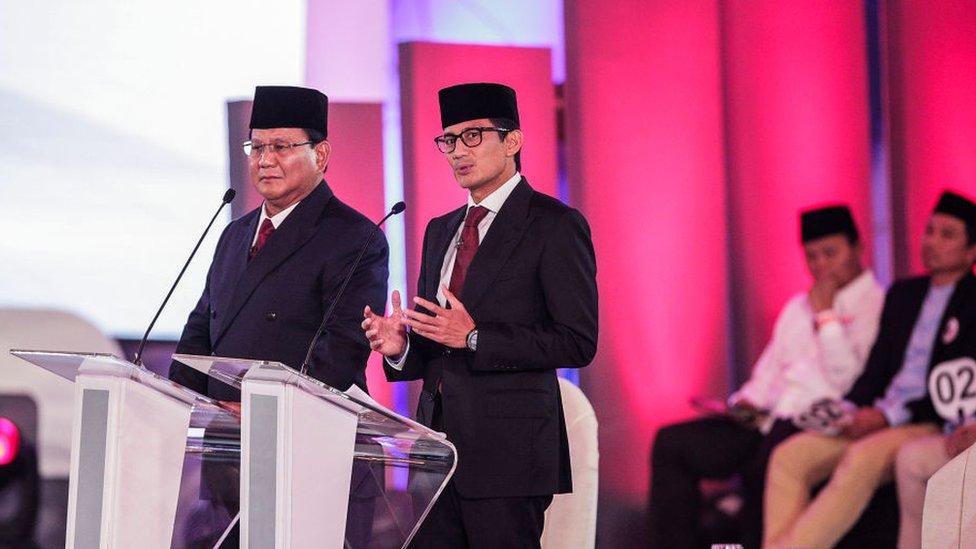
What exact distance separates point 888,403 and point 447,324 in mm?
2653

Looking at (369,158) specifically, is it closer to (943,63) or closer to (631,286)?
(631,286)

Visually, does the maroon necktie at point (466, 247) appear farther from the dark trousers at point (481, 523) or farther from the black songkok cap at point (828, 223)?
the black songkok cap at point (828, 223)

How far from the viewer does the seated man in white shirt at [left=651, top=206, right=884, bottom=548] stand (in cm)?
502

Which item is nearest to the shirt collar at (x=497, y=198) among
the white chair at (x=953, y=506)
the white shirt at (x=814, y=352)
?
the white chair at (x=953, y=506)

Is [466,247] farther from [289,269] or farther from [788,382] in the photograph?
[788,382]

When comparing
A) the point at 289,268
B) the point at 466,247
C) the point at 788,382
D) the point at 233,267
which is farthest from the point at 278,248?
the point at 788,382

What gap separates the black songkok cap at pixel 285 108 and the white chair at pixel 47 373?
4.97ft

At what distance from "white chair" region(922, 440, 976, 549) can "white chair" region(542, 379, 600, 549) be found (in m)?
0.85

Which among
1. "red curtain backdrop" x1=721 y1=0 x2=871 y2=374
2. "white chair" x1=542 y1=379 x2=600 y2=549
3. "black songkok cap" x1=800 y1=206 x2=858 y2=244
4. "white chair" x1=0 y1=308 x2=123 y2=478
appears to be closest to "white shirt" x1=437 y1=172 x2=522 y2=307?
"white chair" x1=542 y1=379 x2=600 y2=549

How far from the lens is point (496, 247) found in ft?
9.33

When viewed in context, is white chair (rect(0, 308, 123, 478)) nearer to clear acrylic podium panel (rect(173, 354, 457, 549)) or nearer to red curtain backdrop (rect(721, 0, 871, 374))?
clear acrylic podium panel (rect(173, 354, 457, 549))

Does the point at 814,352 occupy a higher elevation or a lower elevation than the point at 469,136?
lower

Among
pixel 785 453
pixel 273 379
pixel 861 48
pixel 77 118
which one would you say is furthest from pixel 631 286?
pixel 273 379

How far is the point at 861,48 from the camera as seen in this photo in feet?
18.2
